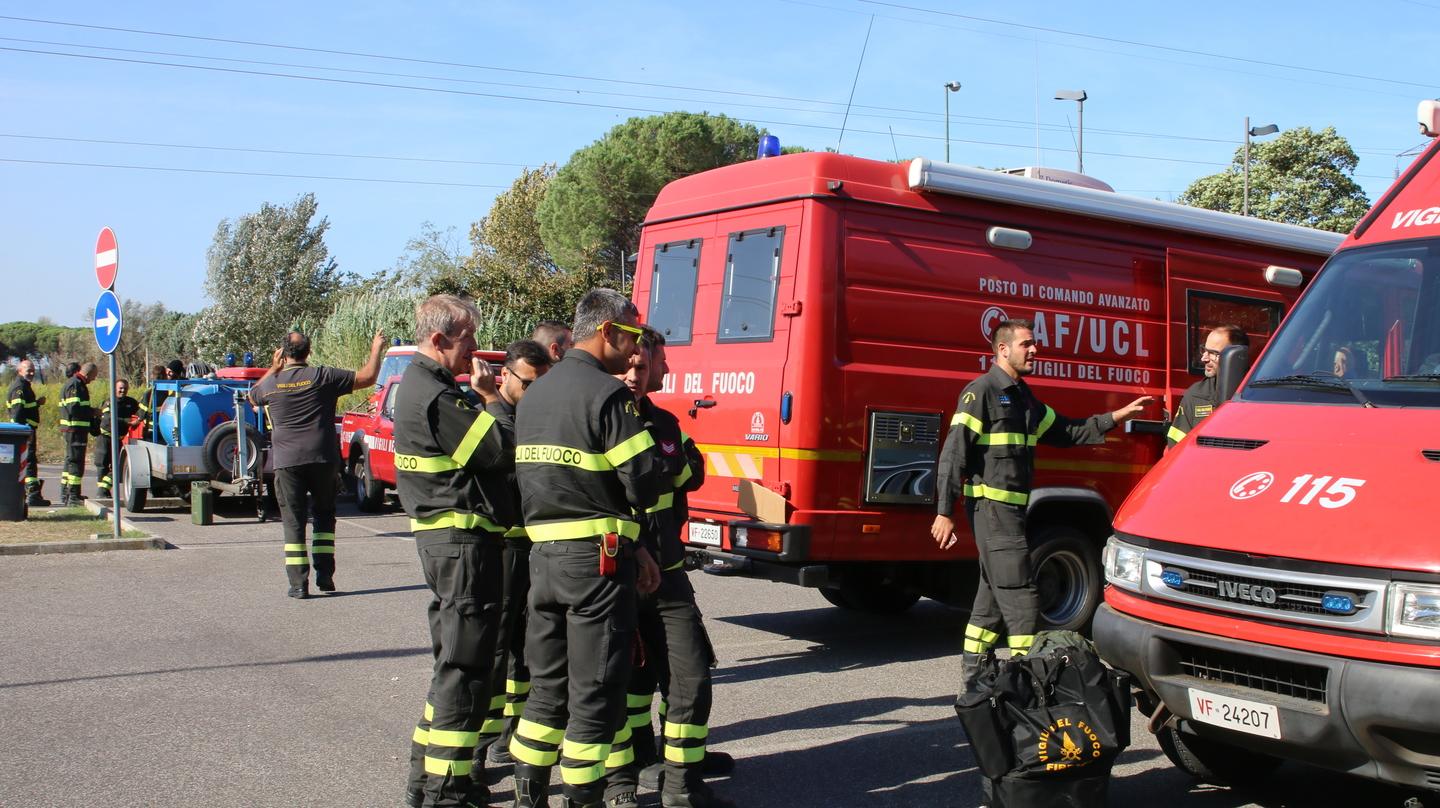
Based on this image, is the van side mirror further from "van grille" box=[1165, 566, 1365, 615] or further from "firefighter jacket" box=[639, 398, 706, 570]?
"firefighter jacket" box=[639, 398, 706, 570]

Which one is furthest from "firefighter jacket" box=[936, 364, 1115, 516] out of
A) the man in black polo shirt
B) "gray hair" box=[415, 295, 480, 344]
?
the man in black polo shirt

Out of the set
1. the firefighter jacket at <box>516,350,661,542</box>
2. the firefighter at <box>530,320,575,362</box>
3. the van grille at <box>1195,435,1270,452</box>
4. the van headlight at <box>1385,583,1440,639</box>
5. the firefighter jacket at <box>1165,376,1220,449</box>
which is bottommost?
the van headlight at <box>1385,583,1440,639</box>

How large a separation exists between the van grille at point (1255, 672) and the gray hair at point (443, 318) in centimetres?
297

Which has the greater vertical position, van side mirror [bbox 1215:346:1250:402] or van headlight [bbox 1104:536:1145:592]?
van side mirror [bbox 1215:346:1250:402]

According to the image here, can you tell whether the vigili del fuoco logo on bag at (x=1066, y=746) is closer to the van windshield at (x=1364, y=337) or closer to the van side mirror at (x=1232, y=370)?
the van windshield at (x=1364, y=337)

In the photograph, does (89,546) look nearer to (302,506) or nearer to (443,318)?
(302,506)

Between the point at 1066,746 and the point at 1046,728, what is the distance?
0.29 ft

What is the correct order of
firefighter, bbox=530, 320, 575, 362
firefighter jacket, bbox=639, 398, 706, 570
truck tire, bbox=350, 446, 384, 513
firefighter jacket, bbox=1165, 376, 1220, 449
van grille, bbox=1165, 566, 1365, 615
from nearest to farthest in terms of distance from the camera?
van grille, bbox=1165, 566, 1365, 615 → firefighter jacket, bbox=639, 398, 706, 570 → firefighter, bbox=530, 320, 575, 362 → firefighter jacket, bbox=1165, 376, 1220, 449 → truck tire, bbox=350, 446, 384, 513

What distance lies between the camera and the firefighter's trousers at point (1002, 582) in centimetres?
597

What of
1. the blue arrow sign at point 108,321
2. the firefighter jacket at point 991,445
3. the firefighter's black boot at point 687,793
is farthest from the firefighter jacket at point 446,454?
the blue arrow sign at point 108,321

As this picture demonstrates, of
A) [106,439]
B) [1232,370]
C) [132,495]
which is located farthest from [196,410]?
[1232,370]

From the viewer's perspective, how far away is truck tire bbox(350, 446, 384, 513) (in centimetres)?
1634

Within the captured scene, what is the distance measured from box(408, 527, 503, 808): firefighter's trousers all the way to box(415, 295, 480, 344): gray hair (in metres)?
0.78

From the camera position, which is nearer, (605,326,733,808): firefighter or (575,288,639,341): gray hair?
(575,288,639,341): gray hair
